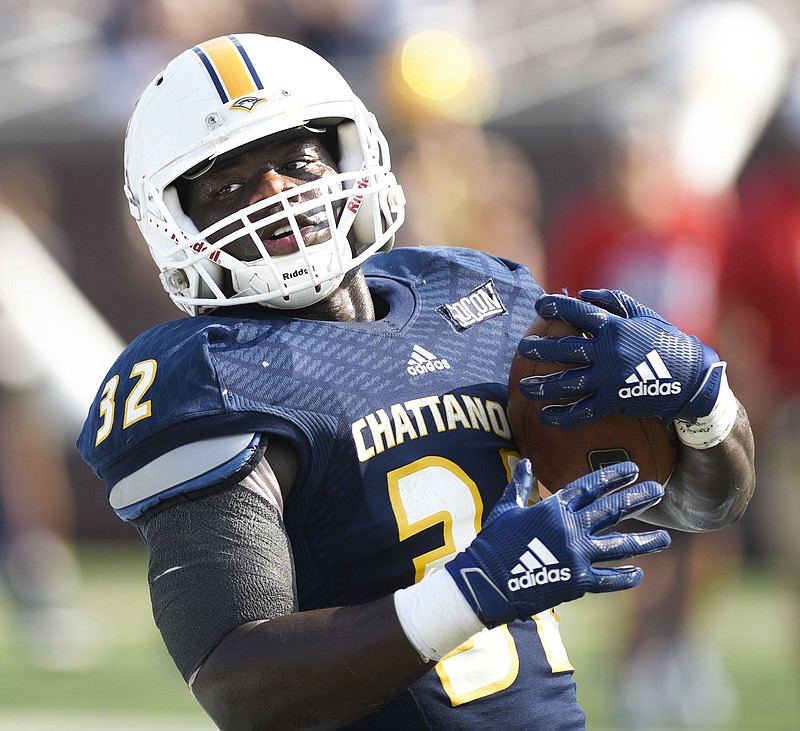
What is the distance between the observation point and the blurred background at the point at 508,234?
203 inches

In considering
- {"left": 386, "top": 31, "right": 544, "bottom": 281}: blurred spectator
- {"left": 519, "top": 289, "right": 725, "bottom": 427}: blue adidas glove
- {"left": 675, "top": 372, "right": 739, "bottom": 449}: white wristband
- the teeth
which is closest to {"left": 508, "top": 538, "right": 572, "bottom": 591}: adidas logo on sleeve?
{"left": 519, "top": 289, "right": 725, "bottom": 427}: blue adidas glove

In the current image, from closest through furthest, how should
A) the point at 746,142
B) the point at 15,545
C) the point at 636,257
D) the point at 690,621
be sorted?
the point at 690,621
the point at 636,257
the point at 15,545
the point at 746,142

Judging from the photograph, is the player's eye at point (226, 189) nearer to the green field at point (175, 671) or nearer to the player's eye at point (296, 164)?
the player's eye at point (296, 164)

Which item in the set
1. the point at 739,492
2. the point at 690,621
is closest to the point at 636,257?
the point at 690,621

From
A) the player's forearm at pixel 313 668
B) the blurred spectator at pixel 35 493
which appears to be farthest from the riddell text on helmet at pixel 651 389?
the blurred spectator at pixel 35 493

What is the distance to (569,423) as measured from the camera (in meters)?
2.00


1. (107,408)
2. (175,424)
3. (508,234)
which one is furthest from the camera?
(508,234)

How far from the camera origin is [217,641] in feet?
5.93

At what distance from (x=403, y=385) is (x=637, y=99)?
5.76 meters

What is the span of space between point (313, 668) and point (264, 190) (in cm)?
73

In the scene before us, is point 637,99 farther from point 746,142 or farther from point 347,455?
point 347,455

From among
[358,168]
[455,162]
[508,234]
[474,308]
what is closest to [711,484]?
[474,308]

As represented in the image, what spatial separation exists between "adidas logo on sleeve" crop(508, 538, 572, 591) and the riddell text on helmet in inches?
12.5

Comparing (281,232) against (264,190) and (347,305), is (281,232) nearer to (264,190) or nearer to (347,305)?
(264,190)
